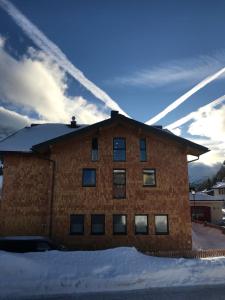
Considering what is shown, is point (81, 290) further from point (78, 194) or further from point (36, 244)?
point (78, 194)

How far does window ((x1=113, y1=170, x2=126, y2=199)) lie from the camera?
842 inches

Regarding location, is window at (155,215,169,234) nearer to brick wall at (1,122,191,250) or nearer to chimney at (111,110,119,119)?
brick wall at (1,122,191,250)

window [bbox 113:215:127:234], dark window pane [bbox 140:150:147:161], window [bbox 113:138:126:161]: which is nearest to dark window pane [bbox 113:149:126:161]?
window [bbox 113:138:126:161]

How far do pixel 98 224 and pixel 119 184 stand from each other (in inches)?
121

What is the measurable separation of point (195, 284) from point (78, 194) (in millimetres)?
10713

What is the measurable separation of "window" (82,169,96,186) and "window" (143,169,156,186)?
11.7ft

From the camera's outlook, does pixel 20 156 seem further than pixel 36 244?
Yes

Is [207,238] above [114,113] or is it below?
below

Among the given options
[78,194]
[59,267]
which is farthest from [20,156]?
[59,267]

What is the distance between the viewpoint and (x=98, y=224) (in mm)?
20969

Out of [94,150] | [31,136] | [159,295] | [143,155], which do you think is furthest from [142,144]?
[159,295]

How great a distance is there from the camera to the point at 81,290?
445 inches

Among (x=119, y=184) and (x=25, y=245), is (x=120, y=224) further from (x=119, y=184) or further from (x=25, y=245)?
(x=25, y=245)

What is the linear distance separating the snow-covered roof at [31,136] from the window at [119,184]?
644 cm
